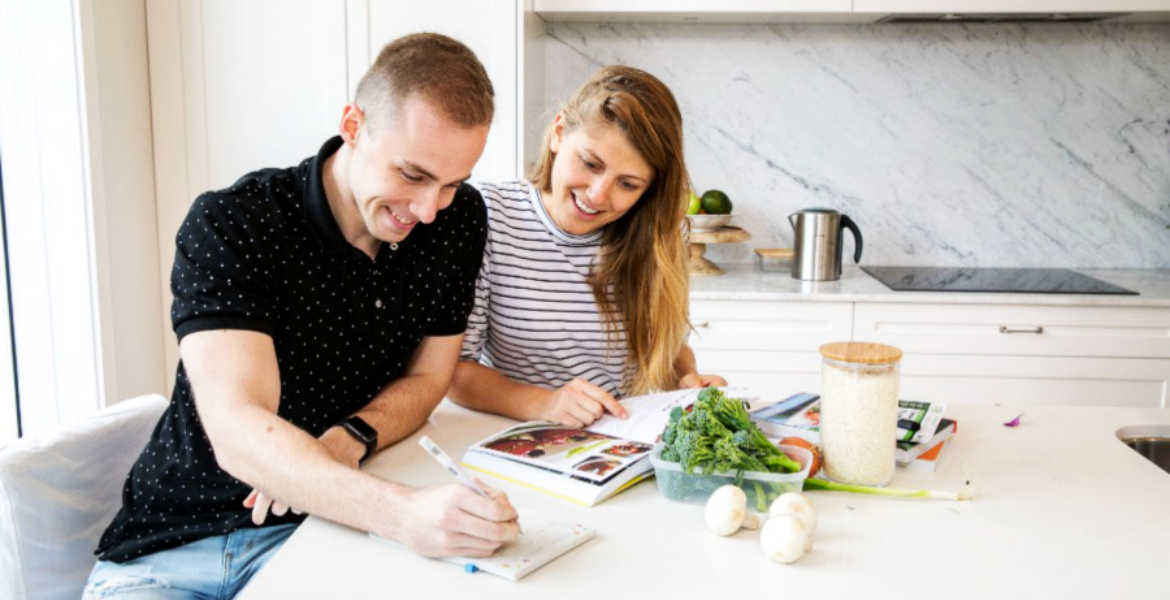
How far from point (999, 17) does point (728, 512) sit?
108 inches

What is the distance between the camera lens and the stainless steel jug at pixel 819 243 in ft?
10.5

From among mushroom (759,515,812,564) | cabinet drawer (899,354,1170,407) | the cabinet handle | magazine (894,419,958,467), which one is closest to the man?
mushroom (759,515,812,564)

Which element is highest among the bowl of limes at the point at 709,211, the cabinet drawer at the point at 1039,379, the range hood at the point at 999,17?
the range hood at the point at 999,17

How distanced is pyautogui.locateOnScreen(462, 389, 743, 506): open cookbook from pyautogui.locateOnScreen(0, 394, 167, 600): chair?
0.58 meters

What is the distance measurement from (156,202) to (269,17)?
2.17 ft

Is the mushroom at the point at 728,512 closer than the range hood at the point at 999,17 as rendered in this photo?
Yes

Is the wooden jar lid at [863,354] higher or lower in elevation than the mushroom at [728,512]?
higher

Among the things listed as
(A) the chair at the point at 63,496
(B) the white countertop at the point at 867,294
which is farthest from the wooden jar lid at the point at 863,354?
(B) the white countertop at the point at 867,294

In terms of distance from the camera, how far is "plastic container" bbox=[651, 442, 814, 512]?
4.28 feet

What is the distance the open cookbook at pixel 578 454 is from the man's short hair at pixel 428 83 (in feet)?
1.58

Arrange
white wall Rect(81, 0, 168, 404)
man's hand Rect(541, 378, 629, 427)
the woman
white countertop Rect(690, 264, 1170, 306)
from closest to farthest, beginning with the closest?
man's hand Rect(541, 378, 629, 427) → the woman → white wall Rect(81, 0, 168, 404) → white countertop Rect(690, 264, 1170, 306)

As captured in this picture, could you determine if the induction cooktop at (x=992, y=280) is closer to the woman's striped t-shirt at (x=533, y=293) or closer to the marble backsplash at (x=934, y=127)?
the marble backsplash at (x=934, y=127)

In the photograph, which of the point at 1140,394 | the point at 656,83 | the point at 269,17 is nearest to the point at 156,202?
the point at 269,17

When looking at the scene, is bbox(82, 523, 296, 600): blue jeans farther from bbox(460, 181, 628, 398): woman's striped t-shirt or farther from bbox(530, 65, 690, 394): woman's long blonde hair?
bbox(530, 65, 690, 394): woman's long blonde hair
